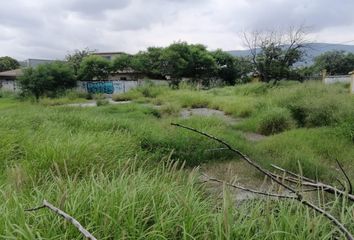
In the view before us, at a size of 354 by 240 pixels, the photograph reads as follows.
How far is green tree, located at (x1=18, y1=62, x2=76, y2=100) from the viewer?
22.1 metres

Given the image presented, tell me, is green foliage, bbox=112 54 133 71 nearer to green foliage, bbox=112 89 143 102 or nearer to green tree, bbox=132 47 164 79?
green tree, bbox=132 47 164 79

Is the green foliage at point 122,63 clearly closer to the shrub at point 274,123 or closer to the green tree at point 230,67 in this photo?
the green tree at point 230,67

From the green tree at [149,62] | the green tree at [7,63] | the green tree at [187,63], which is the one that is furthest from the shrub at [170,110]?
the green tree at [7,63]

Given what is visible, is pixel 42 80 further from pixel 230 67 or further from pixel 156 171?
pixel 156 171

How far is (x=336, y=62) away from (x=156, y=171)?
4447 cm

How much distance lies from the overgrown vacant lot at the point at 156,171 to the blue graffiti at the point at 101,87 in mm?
17444

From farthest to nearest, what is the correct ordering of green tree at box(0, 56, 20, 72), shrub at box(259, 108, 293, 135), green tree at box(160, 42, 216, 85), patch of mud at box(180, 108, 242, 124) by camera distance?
green tree at box(0, 56, 20, 72) < green tree at box(160, 42, 216, 85) < patch of mud at box(180, 108, 242, 124) < shrub at box(259, 108, 293, 135)

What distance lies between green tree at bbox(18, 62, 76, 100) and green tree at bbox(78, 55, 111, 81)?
3.71 meters

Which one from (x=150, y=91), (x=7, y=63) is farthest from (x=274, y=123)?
(x=7, y=63)

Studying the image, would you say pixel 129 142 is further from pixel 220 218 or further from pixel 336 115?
pixel 336 115

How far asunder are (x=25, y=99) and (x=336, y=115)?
1819cm

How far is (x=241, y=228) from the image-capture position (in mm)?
1820

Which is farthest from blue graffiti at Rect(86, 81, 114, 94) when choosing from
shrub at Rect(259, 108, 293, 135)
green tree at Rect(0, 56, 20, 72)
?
green tree at Rect(0, 56, 20, 72)

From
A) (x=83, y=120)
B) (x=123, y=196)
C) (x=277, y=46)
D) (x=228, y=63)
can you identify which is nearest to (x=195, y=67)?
(x=228, y=63)
